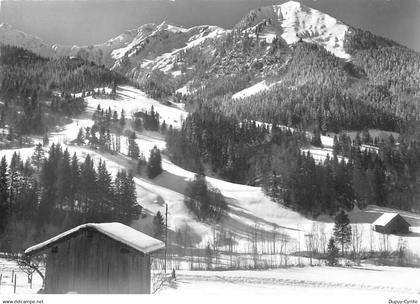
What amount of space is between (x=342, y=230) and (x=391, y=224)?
4368 mm

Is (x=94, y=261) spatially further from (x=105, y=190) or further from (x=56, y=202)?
(x=105, y=190)

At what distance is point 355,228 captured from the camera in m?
46.3

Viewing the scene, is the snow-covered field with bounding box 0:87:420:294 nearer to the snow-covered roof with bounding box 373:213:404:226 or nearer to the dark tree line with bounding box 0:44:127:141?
the snow-covered roof with bounding box 373:213:404:226

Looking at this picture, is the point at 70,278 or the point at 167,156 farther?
the point at 167,156

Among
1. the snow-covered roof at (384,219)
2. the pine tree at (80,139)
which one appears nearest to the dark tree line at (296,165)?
the snow-covered roof at (384,219)

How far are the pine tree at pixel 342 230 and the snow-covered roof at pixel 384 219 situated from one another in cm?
287

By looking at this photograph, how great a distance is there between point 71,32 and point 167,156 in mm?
56662

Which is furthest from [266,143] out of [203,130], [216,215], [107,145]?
[216,215]

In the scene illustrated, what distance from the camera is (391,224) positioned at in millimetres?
40250

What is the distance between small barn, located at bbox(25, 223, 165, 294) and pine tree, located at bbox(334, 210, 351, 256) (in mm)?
31721

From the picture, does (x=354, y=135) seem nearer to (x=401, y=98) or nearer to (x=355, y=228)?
(x=401, y=98)

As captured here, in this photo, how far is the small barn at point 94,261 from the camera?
13.5 meters

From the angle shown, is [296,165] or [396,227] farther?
[296,165]

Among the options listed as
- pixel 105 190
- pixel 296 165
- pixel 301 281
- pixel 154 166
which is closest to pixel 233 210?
pixel 154 166
